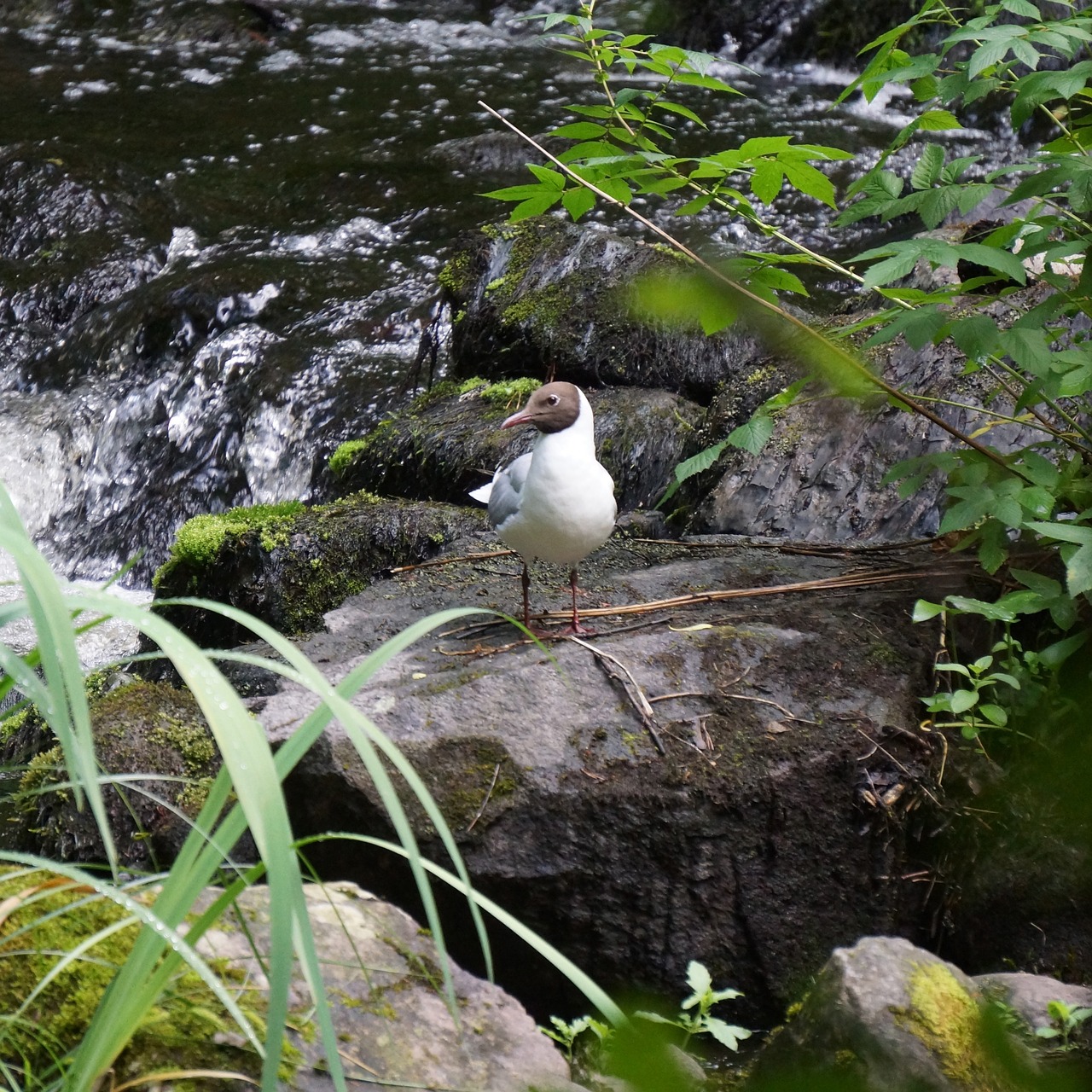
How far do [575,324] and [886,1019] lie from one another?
4.25m

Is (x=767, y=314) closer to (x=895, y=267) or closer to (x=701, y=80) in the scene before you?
(x=895, y=267)

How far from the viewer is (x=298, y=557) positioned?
454 cm

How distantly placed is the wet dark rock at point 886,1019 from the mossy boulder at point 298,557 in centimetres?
281

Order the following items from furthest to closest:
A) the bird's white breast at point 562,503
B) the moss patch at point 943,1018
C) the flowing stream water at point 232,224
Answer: the flowing stream water at point 232,224
the bird's white breast at point 562,503
the moss patch at point 943,1018

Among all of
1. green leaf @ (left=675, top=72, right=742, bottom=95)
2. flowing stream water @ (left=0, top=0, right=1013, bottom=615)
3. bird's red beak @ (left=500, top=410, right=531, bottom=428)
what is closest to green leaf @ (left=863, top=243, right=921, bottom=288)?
green leaf @ (left=675, top=72, right=742, bottom=95)

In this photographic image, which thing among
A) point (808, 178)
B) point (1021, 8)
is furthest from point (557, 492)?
point (1021, 8)

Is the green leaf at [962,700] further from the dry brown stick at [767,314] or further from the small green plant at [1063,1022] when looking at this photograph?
the small green plant at [1063,1022]

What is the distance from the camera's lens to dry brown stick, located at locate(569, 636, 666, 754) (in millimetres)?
2811

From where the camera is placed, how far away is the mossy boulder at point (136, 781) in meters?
3.04

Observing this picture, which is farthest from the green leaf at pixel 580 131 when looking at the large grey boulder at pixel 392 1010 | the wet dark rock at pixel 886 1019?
the wet dark rock at pixel 886 1019

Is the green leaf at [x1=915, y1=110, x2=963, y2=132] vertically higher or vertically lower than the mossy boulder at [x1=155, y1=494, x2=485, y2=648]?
higher

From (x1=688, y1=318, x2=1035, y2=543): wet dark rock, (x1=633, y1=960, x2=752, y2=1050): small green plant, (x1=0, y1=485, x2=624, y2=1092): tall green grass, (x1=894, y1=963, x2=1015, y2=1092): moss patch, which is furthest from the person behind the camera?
(x1=688, y1=318, x2=1035, y2=543): wet dark rock

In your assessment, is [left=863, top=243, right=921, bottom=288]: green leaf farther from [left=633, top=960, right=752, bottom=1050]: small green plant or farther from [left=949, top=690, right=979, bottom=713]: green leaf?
[left=633, top=960, right=752, bottom=1050]: small green plant

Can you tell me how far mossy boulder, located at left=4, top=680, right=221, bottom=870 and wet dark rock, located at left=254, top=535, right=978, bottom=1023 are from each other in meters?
0.39
